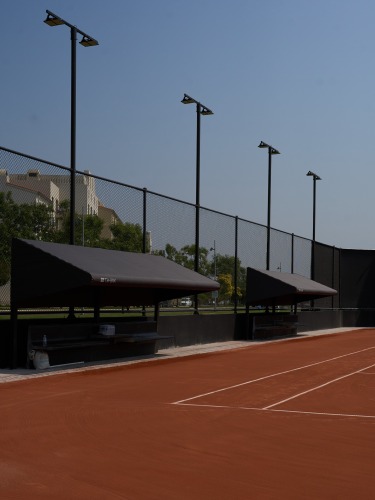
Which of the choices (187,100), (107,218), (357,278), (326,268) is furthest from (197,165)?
(357,278)

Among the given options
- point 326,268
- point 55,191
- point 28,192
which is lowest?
point 326,268

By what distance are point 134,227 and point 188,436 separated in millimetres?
13732

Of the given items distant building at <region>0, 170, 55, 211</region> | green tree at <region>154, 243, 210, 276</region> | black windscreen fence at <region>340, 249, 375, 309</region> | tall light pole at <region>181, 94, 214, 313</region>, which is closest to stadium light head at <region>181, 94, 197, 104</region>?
tall light pole at <region>181, 94, 214, 313</region>

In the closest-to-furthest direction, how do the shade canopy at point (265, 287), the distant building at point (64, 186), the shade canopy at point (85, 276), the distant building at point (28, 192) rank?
the distant building at point (28, 192)
the shade canopy at point (85, 276)
the distant building at point (64, 186)
the shade canopy at point (265, 287)

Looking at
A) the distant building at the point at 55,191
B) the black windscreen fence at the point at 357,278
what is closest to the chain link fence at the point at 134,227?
the distant building at the point at 55,191

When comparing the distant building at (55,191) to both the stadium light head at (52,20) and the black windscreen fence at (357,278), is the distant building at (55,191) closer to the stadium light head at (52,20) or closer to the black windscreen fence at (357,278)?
the stadium light head at (52,20)

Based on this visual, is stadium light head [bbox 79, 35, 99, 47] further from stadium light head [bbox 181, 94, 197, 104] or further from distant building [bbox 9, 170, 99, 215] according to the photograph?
stadium light head [bbox 181, 94, 197, 104]

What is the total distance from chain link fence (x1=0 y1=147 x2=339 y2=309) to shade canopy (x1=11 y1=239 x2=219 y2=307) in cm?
45

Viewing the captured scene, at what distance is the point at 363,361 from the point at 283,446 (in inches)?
502

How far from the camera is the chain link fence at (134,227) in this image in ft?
55.9

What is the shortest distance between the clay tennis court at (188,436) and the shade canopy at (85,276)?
6.31 feet

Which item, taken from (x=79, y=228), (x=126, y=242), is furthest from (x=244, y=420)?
(x=126, y=242)

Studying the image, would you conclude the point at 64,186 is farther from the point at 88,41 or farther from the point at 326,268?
the point at 326,268

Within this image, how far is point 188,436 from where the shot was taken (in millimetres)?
9133
